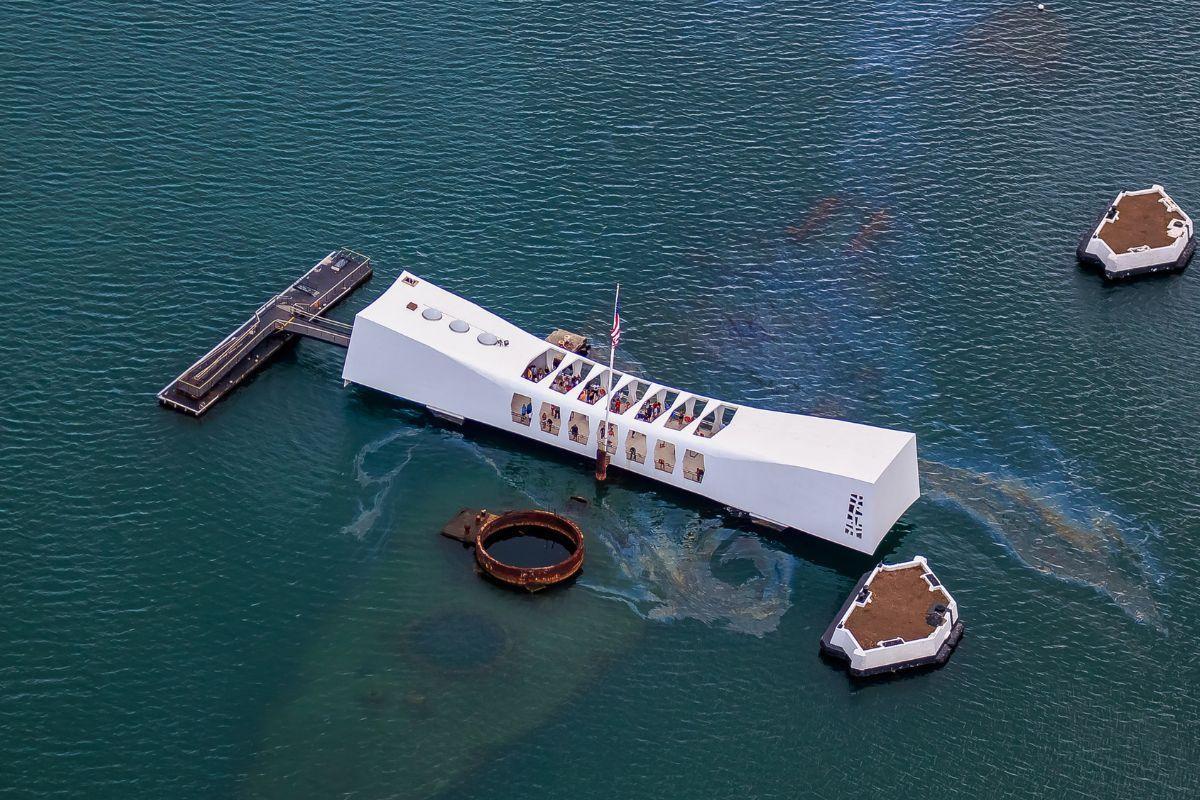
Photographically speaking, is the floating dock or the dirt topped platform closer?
the floating dock

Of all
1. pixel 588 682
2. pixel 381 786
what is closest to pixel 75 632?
pixel 381 786

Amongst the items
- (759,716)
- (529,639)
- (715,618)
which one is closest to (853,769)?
(759,716)

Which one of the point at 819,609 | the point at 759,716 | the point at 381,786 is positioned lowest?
the point at 381,786

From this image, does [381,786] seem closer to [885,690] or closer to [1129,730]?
[885,690]

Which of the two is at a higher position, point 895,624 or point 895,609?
point 895,609

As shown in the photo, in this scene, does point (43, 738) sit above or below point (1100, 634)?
below

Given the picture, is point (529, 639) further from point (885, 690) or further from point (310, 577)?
point (885, 690)

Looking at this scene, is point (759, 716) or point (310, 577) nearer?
point (759, 716)

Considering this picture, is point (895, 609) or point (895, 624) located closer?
point (895, 624)

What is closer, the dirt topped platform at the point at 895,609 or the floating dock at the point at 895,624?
the floating dock at the point at 895,624
